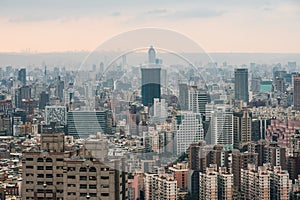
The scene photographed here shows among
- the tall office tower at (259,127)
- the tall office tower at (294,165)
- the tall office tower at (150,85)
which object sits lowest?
the tall office tower at (294,165)

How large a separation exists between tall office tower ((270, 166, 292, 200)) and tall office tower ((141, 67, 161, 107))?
4.28 ft

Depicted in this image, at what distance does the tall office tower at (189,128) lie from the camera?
2.18 meters

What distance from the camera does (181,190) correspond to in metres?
3.21

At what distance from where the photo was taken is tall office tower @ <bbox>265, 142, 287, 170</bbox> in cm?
379

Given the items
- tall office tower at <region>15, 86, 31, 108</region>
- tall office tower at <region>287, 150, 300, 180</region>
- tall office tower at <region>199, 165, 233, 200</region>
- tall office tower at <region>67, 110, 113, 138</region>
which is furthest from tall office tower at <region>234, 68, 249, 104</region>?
tall office tower at <region>67, 110, 113, 138</region>

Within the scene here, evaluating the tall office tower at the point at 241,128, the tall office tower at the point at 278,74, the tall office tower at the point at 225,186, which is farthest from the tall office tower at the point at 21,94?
the tall office tower at the point at 225,186

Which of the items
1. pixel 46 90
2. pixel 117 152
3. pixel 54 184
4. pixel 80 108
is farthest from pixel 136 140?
pixel 46 90

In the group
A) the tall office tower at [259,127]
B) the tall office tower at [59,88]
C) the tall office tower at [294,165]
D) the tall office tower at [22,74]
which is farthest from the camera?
the tall office tower at [22,74]

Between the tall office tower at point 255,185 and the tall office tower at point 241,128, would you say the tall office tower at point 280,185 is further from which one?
the tall office tower at point 241,128

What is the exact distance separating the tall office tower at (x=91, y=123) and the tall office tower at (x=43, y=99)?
2.97 m

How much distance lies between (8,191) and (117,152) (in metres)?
1.24

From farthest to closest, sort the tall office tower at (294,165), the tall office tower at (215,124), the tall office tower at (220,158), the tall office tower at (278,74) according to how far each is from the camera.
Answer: the tall office tower at (278,74) → the tall office tower at (294,165) → the tall office tower at (220,158) → the tall office tower at (215,124)

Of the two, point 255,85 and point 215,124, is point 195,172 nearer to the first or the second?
point 215,124

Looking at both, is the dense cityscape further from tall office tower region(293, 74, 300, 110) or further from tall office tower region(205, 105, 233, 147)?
tall office tower region(293, 74, 300, 110)
